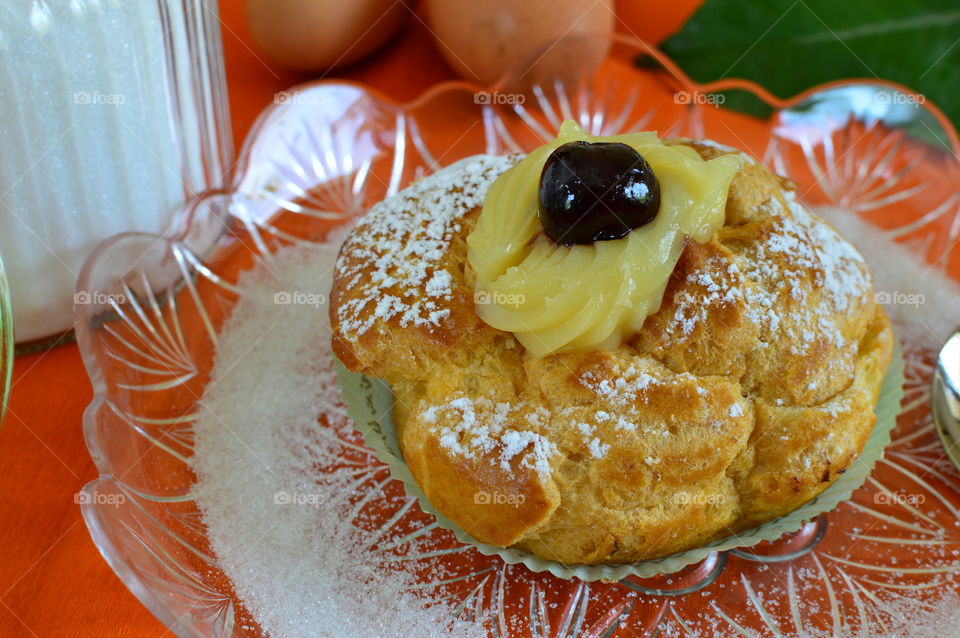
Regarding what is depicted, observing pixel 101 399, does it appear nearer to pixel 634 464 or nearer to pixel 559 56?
pixel 634 464

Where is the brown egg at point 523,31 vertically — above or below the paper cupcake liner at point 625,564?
above

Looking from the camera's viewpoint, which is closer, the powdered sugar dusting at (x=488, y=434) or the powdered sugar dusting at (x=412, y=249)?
the powdered sugar dusting at (x=488, y=434)

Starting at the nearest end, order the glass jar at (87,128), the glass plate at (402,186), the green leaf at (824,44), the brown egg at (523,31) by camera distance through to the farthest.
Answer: the glass plate at (402,186) < the glass jar at (87,128) < the brown egg at (523,31) < the green leaf at (824,44)

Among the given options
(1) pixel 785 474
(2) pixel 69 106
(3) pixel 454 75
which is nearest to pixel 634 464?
(1) pixel 785 474

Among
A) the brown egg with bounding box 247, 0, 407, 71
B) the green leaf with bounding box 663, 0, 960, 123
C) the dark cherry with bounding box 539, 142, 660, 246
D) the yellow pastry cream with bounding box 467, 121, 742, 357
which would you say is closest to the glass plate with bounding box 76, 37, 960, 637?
the green leaf with bounding box 663, 0, 960, 123

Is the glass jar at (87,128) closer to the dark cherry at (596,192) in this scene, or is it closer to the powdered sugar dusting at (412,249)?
the powdered sugar dusting at (412,249)

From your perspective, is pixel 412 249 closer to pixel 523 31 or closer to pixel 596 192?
pixel 596 192

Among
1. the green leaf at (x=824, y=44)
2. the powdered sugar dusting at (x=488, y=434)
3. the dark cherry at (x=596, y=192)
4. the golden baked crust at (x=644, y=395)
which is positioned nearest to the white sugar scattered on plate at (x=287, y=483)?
the golden baked crust at (x=644, y=395)

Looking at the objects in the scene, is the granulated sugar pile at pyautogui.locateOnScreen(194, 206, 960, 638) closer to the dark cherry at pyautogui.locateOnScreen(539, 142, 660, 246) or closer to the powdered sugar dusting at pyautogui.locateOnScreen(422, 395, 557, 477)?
the powdered sugar dusting at pyautogui.locateOnScreen(422, 395, 557, 477)
